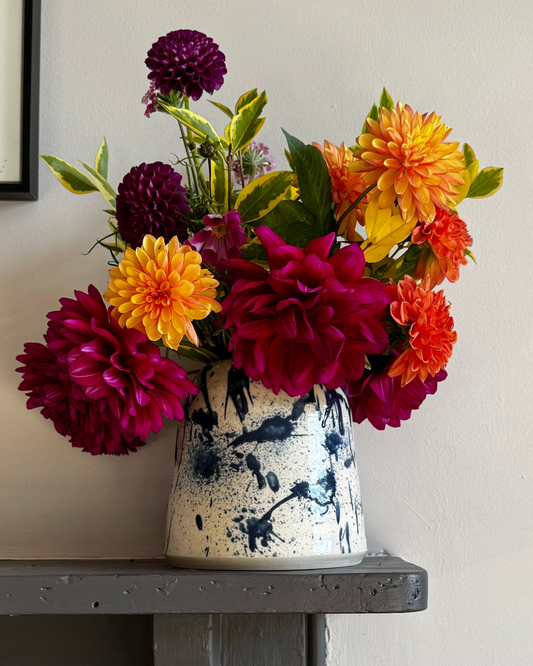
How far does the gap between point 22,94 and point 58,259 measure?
203mm

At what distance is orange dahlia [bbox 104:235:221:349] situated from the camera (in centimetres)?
45

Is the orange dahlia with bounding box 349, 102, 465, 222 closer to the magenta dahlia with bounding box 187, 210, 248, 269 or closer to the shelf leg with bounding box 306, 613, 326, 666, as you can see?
the magenta dahlia with bounding box 187, 210, 248, 269

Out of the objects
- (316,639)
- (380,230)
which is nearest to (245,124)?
(380,230)

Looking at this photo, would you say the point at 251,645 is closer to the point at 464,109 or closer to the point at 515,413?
the point at 515,413

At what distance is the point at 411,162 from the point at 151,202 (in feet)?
0.67

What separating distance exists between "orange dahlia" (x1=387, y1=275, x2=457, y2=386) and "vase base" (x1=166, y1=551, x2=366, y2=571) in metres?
0.16

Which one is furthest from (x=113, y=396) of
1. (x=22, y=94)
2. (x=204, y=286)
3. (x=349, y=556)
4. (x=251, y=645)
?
(x=22, y=94)

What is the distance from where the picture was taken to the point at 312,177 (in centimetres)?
52

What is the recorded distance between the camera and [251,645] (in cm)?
64

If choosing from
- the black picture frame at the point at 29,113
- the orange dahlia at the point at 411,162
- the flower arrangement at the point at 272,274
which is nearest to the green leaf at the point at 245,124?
the flower arrangement at the point at 272,274

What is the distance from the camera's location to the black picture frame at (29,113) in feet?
2.35

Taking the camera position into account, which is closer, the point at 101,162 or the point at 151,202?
the point at 151,202

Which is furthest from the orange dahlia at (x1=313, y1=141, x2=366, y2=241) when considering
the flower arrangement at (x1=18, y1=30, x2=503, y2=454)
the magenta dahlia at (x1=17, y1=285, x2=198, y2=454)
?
the magenta dahlia at (x1=17, y1=285, x2=198, y2=454)

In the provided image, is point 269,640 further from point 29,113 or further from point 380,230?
point 29,113
